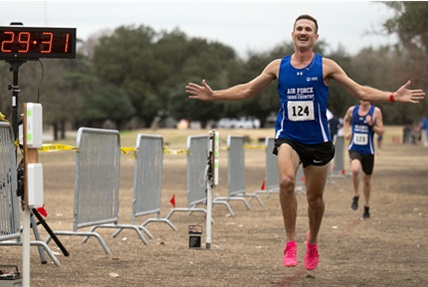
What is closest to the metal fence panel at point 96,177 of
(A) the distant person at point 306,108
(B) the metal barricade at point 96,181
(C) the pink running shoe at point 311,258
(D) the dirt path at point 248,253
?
(B) the metal barricade at point 96,181

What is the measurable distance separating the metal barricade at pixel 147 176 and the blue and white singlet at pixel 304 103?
15.0ft

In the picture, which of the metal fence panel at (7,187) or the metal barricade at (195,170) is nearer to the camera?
the metal fence panel at (7,187)

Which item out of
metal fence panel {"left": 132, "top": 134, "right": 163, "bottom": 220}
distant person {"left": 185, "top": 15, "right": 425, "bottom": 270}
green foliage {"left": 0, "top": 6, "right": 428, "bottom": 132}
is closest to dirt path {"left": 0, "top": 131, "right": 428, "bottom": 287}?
metal fence panel {"left": 132, "top": 134, "right": 163, "bottom": 220}

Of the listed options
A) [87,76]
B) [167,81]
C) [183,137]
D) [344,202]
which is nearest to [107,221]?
[344,202]

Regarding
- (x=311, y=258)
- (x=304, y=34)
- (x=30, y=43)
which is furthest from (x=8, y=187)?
(x=304, y=34)

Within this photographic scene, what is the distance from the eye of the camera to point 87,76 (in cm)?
12131

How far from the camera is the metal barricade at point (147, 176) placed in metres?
14.7

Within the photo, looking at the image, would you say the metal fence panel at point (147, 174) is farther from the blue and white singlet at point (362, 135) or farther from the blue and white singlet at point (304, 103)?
the blue and white singlet at point (304, 103)

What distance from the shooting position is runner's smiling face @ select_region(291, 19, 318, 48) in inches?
404

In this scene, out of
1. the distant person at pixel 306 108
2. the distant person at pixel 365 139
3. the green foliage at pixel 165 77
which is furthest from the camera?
the green foliage at pixel 165 77

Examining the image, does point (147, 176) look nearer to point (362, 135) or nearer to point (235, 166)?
point (362, 135)

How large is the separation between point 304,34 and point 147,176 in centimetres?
550

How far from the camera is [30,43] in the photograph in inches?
439

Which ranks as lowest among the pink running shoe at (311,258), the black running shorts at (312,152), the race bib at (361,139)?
the pink running shoe at (311,258)
